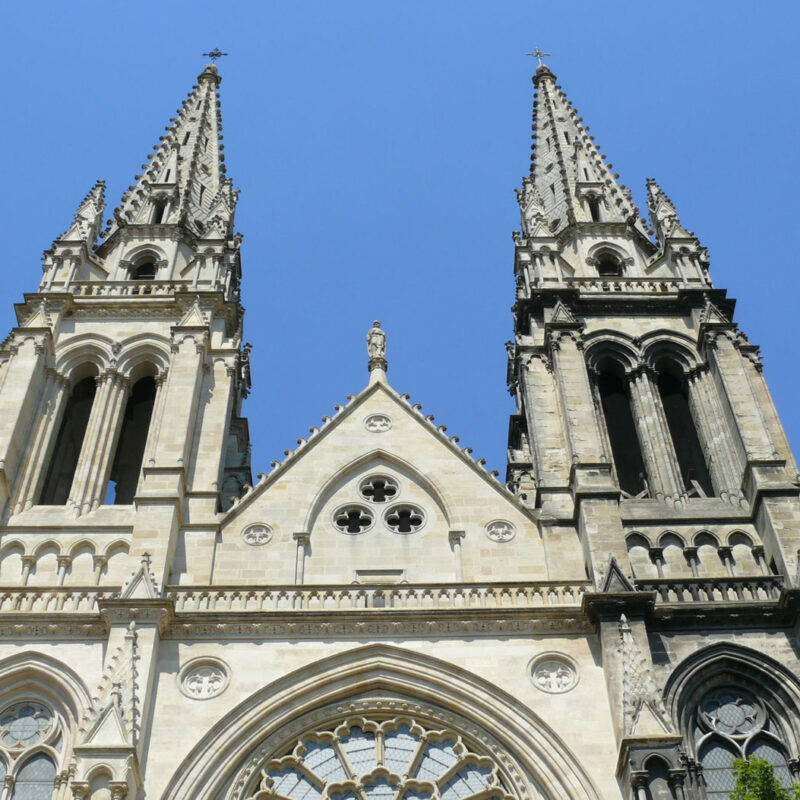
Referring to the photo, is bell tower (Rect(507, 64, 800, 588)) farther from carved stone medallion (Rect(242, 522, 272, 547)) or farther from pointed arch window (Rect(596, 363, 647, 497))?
carved stone medallion (Rect(242, 522, 272, 547))

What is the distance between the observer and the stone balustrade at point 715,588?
66.7ft

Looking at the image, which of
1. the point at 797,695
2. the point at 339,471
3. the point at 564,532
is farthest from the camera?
the point at 339,471

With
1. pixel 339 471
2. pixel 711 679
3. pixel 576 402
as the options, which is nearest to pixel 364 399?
pixel 339 471

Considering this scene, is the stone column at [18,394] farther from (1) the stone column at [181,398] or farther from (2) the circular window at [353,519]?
(2) the circular window at [353,519]

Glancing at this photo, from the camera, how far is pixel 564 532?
22.1 meters

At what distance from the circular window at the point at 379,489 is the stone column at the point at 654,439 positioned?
5.16 meters

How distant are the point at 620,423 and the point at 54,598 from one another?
13356 millimetres

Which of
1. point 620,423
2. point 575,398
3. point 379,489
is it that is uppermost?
point 620,423

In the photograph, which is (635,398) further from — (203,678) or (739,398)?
(203,678)

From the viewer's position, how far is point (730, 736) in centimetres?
1855

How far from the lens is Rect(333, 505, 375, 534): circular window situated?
74.0ft

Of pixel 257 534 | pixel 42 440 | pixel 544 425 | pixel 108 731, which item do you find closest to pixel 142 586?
pixel 257 534

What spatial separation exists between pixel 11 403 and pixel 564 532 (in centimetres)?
1118

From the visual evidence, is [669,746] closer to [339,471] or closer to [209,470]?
[339,471]
